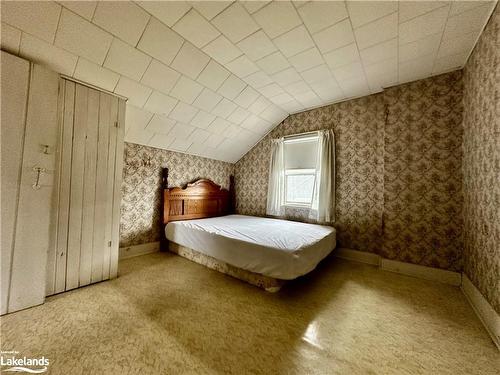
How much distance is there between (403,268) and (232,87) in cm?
368

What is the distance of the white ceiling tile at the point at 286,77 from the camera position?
276 cm

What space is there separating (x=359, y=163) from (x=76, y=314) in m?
4.08

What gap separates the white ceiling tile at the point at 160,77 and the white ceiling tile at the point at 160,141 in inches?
34.8

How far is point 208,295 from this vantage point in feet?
6.94

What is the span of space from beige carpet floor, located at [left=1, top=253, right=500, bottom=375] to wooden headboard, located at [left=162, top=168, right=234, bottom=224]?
147 centimetres

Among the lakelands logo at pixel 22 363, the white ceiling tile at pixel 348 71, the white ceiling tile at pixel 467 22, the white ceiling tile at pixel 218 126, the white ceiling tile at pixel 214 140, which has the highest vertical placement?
the white ceiling tile at pixel 348 71

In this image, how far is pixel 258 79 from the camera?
296 cm

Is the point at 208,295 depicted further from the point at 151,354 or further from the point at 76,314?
the point at 76,314

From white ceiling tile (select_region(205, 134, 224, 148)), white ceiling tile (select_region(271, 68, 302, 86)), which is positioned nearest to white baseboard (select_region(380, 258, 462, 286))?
white ceiling tile (select_region(271, 68, 302, 86))

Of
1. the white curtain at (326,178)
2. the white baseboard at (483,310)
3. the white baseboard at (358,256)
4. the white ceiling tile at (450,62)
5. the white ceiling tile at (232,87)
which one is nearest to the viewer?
the white baseboard at (483,310)

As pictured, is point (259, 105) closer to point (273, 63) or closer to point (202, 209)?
point (273, 63)

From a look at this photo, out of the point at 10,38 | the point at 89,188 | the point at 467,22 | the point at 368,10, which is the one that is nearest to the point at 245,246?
the point at 89,188

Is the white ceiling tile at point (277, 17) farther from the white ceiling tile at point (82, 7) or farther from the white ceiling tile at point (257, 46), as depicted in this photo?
the white ceiling tile at point (82, 7)

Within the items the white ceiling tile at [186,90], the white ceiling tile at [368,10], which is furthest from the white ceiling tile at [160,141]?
the white ceiling tile at [368,10]
